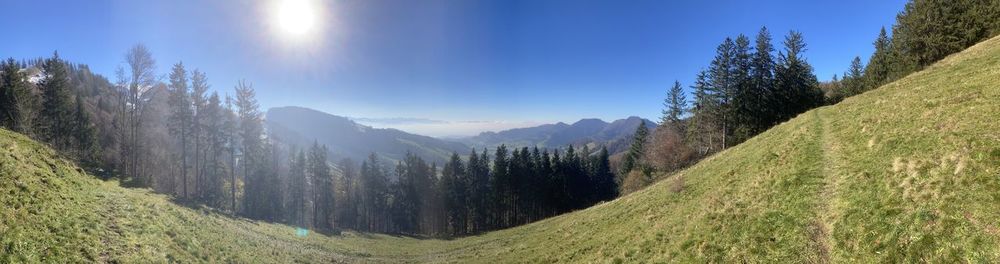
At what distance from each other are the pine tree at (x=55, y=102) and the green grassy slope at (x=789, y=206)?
147 feet

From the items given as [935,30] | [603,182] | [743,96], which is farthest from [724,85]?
[603,182]

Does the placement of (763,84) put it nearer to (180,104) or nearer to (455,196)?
(455,196)

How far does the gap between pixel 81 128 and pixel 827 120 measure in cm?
8850

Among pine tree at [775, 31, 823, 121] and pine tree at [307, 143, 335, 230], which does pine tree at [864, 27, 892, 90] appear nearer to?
pine tree at [775, 31, 823, 121]

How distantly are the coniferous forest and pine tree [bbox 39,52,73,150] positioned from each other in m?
0.16

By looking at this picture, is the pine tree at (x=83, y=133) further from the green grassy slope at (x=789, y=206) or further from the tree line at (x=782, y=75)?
the tree line at (x=782, y=75)

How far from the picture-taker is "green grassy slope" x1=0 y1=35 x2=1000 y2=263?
33.5 feet

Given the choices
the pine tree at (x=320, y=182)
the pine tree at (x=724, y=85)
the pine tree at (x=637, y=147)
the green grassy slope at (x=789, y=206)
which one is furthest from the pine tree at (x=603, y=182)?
the green grassy slope at (x=789, y=206)

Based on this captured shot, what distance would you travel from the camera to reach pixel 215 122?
51.3 meters

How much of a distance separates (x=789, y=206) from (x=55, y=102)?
7671cm

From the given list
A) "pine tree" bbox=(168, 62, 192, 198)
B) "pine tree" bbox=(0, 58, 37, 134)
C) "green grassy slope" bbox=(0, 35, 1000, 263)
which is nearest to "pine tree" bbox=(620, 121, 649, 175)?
"green grassy slope" bbox=(0, 35, 1000, 263)

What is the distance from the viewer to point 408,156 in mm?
85500

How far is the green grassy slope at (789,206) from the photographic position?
33.5 feet

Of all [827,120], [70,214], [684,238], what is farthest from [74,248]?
[827,120]
